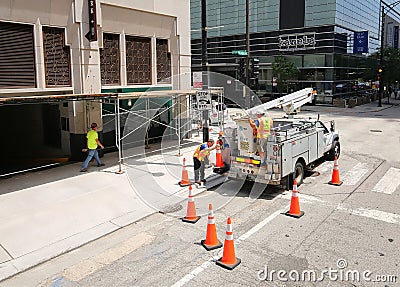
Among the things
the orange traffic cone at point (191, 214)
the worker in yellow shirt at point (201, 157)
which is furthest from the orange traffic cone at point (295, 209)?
the worker in yellow shirt at point (201, 157)

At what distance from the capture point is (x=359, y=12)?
146 feet

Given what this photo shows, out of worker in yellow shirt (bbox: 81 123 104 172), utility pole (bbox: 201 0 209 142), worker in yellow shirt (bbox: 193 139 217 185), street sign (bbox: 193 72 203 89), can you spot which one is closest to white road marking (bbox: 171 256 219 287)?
worker in yellow shirt (bbox: 193 139 217 185)

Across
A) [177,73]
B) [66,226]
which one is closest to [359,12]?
A: [177,73]

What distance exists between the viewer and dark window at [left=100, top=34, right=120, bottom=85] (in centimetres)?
1486

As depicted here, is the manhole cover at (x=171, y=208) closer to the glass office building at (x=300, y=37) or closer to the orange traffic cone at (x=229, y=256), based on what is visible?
the orange traffic cone at (x=229, y=256)

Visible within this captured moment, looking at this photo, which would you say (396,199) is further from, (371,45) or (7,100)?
(371,45)

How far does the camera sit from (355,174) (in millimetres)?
12414

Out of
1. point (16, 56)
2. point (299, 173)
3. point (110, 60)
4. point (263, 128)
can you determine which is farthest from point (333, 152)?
point (16, 56)

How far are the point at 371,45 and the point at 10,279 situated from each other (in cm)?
5585

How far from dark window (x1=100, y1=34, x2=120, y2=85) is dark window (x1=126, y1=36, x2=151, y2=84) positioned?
0.62m

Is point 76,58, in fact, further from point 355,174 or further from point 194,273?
point 355,174

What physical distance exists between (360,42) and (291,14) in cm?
805

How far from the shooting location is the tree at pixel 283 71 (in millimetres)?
38594

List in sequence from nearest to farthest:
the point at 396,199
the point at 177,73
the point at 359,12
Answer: the point at 396,199, the point at 177,73, the point at 359,12
